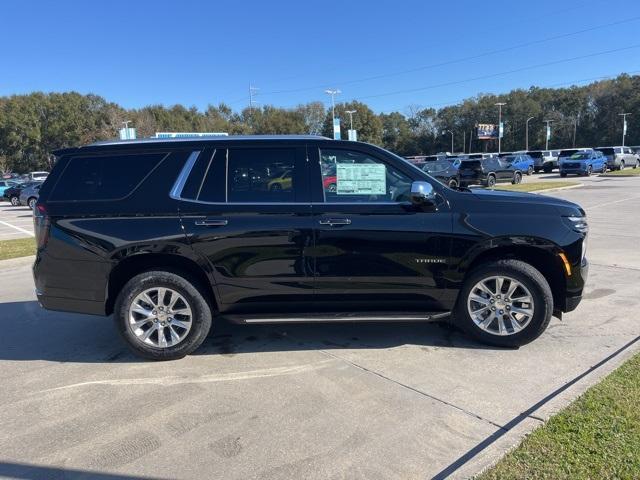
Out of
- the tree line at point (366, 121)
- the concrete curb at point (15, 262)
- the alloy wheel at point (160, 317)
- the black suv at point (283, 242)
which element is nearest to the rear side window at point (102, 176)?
the black suv at point (283, 242)

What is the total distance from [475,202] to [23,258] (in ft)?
29.8

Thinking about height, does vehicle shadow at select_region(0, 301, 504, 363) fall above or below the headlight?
below

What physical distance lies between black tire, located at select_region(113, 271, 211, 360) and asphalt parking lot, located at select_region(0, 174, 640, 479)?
0.13 meters

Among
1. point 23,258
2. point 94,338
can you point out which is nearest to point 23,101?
point 23,258

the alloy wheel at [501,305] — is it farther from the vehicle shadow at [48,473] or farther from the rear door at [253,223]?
the vehicle shadow at [48,473]

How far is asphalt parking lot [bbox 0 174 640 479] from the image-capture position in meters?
2.90

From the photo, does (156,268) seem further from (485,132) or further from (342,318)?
(485,132)

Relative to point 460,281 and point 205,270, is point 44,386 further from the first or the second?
point 460,281

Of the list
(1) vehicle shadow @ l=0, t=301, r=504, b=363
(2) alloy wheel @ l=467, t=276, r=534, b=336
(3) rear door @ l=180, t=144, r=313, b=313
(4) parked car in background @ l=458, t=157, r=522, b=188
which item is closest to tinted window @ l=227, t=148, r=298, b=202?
(3) rear door @ l=180, t=144, r=313, b=313

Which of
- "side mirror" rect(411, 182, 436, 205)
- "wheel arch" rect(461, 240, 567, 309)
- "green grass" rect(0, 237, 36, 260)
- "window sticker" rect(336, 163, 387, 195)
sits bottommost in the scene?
"green grass" rect(0, 237, 36, 260)

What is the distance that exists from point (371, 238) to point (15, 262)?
27.3ft

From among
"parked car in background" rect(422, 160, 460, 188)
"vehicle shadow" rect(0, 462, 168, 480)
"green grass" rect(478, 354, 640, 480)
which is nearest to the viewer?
"green grass" rect(478, 354, 640, 480)

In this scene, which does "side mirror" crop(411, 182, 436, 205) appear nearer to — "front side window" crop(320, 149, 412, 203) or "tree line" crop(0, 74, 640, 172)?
"front side window" crop(320, 149, 412, 203)

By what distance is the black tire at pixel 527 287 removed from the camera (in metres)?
4.34
